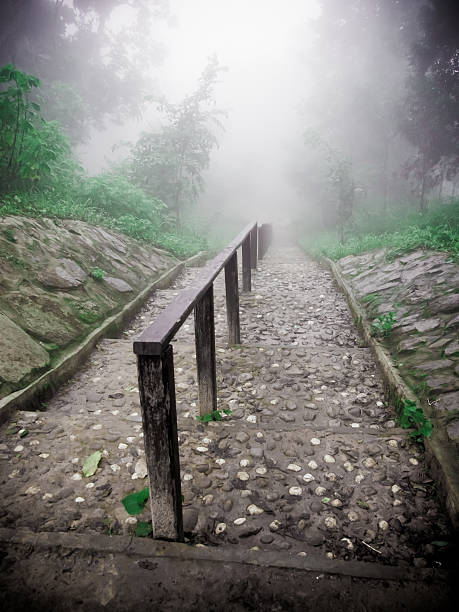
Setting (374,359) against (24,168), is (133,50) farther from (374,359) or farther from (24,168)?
(374,359)

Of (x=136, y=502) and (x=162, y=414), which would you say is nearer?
(x=162, y=414)

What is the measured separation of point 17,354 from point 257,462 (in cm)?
211

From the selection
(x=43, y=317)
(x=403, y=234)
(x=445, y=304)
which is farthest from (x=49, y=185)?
(x=403, y=234)

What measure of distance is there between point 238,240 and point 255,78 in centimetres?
3980


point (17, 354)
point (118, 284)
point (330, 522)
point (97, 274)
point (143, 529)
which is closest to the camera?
point (143, 529)

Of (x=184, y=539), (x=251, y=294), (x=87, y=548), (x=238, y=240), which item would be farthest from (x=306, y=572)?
(x=251, y=294)

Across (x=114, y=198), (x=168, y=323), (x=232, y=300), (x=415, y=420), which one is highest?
(x=114, y=198)

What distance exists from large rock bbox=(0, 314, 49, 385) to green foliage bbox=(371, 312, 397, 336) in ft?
11.0

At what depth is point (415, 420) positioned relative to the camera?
96.9 inches

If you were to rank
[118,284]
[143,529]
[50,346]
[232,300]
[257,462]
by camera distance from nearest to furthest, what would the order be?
[143,529]
[257,462]
[50,346]
[232,300]
[118,284]

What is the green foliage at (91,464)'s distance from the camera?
2131 millimetres

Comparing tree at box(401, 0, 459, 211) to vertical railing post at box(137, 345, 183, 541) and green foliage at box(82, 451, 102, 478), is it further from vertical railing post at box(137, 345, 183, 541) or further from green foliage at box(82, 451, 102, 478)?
green foliage at box(82, 451, 102, 478)

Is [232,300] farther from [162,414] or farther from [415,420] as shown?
[162,414]

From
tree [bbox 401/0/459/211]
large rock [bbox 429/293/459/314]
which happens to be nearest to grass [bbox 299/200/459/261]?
large rock [bbox 429/293/459/314]
